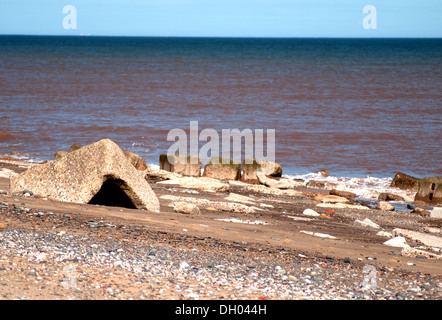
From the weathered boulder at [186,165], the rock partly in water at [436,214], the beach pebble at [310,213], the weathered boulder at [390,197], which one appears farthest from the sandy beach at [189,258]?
the weathered boulder at [186,165]

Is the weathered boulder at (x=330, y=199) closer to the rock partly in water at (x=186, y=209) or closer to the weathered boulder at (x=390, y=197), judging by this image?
the weathered boulder at (x=390, y=197)

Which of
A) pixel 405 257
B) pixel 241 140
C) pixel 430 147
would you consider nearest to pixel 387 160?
pixel 430 147

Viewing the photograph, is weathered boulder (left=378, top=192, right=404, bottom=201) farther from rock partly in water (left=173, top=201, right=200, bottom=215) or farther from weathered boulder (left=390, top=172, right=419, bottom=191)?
rock partly in water (left=173, top=201, right=200, bottom=215)

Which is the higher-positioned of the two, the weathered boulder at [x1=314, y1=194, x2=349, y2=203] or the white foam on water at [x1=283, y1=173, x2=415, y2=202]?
the weathered boulder at [x1=314, y1=194, x2=349, y2=203]

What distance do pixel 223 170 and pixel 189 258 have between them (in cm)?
799

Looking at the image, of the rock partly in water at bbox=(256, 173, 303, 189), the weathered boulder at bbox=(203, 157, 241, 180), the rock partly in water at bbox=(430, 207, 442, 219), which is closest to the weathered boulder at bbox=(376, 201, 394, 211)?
the rock partly in water at bbox=(430, 207, 442, 219)

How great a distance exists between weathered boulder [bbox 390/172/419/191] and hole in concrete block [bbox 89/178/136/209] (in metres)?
7.49

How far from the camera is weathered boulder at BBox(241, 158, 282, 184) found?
13.1 meters

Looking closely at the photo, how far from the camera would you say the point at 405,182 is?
42.0 ft

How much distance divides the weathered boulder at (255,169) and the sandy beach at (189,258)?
5.07 metres
